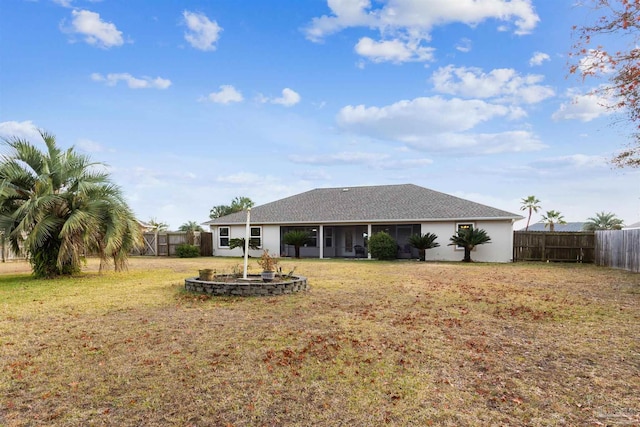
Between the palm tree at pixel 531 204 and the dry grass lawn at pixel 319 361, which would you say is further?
the palm tree at pixel 531 204

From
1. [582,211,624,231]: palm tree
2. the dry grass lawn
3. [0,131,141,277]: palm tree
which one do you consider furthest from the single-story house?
[582,211,624,231]: palm tree

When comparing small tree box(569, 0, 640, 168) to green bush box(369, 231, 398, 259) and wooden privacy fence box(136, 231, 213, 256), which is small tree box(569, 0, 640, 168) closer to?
green bush box(369, 231, 398, 259)

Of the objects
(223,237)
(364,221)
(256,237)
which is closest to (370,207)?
(364,221)

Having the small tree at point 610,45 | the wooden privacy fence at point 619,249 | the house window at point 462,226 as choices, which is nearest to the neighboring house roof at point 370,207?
the house window at point 462,226

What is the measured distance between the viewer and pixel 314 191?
30438mm

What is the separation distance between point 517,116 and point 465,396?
53.4 ft

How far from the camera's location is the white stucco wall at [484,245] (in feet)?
68.3

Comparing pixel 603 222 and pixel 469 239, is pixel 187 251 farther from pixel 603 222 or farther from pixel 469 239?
pixel 603 222

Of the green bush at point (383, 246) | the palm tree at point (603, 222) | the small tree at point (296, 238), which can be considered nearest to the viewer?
the green bush at point (383, 246)

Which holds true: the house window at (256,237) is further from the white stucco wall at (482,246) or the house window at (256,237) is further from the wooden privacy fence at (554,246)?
the wooden privacy fence at (554,246)

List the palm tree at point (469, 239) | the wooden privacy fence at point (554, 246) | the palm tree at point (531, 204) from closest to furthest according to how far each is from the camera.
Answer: the palm tree at point (469, 239)
the wooden privacy fence at point (554, 246)
the palm tree at point (531, 204)

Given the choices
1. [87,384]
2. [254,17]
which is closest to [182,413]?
[87,384]

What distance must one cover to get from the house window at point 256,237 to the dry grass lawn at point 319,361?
17.3m

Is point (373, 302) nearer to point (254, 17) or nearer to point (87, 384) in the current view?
point (87, 384)
